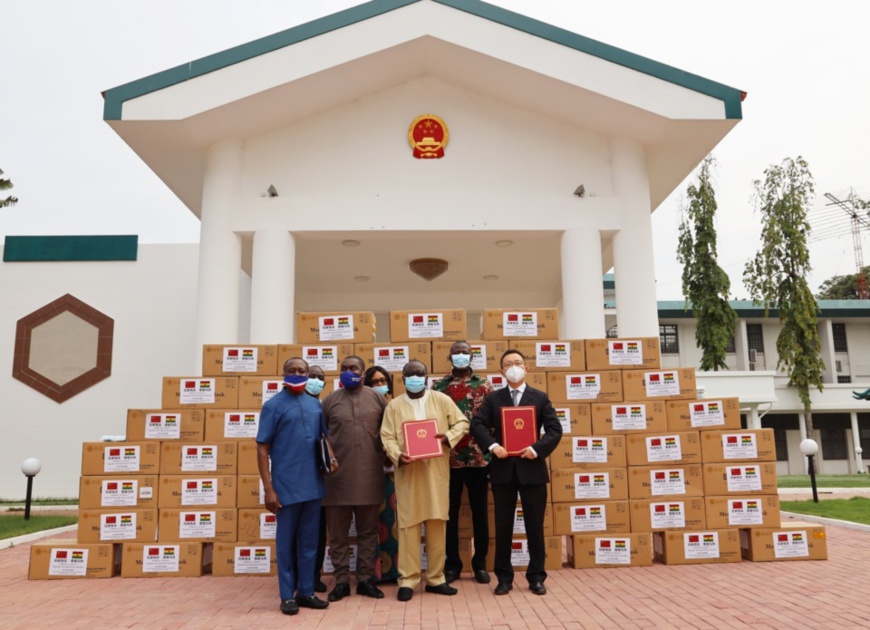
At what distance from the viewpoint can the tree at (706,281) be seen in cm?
2528

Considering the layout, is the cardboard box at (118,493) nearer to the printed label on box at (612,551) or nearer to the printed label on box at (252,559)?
the printed label on box at (252,559)

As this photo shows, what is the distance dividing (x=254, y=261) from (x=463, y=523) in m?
5.03

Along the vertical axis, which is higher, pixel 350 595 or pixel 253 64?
pixel 253 64

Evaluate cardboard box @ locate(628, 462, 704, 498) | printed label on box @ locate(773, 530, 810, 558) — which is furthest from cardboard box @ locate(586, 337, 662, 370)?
printed label on box @ locate(773, 530, 810, 558)

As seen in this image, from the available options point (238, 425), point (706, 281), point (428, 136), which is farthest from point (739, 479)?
point (706, 281)

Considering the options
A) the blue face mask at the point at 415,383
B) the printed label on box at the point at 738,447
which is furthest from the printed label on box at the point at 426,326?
the printed label on box at the point at 738,447

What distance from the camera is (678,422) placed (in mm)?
7078

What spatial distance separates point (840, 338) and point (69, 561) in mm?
29729

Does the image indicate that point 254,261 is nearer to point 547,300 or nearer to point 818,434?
point 547,300

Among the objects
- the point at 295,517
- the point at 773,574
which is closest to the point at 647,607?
the point at 773,574

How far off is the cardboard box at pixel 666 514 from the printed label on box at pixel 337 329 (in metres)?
3.18

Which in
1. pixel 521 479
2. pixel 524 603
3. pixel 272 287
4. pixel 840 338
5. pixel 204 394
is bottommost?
pixel 524 603

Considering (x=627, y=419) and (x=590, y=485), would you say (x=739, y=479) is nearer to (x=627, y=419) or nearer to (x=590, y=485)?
(x=627, y=419)

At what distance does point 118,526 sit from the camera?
6797 mm
